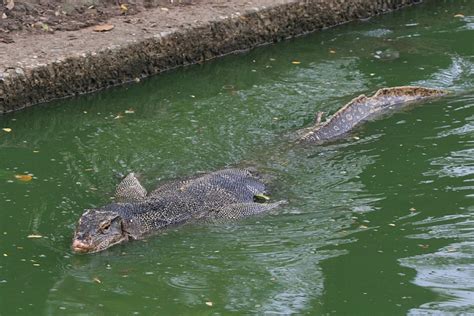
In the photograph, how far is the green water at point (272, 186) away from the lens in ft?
23.2

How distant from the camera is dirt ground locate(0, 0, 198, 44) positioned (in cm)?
1186

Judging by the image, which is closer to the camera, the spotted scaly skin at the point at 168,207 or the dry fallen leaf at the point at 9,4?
the spotted scaly skin at the point at 168,207

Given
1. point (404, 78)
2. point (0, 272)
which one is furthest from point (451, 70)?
point (0, 272)

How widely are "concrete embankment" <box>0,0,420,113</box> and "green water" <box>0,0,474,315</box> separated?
0.20 metres

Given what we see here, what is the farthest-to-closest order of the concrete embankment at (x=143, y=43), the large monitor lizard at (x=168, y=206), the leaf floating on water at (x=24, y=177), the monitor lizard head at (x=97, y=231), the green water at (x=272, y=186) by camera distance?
1. the concrete embankment at (x=143, y=43)
2. the leaf floating on water at (x=24, y=177)
3. the large monitor lizard at (x=168, y=206)
4. the monitor lizard head at (x=97, y=231)
5. the green water at (x=272, y=186)

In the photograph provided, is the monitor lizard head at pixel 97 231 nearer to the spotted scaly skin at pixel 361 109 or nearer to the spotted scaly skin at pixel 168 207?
the spotted scaly skin at pixel 168 207

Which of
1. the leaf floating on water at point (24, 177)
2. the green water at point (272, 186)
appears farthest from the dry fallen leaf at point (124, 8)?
the leaf floating on water at point (24, 177)

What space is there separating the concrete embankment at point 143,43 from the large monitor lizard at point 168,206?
2.53 m

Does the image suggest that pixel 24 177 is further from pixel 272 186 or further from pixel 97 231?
pixel 272 186

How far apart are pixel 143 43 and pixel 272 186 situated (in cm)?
339

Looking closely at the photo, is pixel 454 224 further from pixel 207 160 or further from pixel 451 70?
pixel 451 70

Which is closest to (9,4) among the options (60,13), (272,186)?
(60,13)

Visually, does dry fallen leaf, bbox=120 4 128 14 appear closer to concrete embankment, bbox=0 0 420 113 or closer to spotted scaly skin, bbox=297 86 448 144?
concrete embankment, bbox=0 0 420 113

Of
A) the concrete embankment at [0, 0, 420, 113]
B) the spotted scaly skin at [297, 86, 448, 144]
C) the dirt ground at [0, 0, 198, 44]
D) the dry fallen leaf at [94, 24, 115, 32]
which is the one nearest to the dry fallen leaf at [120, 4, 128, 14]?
the dirt ground at [0, 0, 198, 44]
